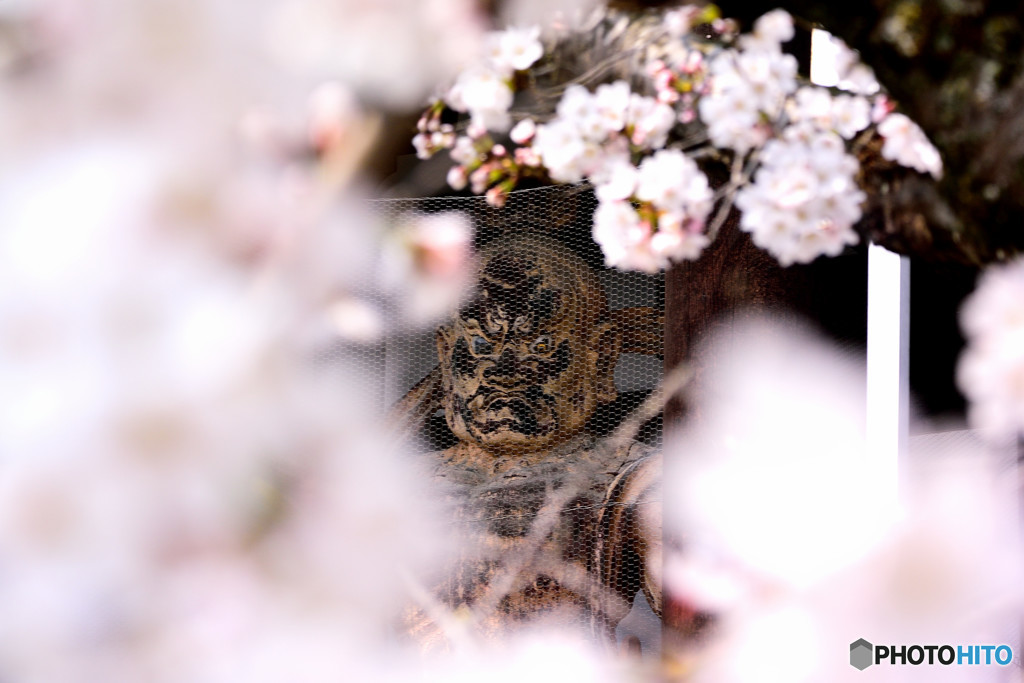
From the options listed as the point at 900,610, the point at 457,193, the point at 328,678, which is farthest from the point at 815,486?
the point at 457,193

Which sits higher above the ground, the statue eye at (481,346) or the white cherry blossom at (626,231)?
the white cherry blossom at (626,231)

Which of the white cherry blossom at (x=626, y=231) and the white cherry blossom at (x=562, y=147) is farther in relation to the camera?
the white cherry blossom at (x=626, y=231)

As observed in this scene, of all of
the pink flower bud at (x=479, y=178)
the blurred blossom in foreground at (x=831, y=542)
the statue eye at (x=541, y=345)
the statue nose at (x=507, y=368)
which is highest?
the pink flower bud at (x=479, y=178)

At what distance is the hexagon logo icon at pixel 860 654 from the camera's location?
16.6 inches

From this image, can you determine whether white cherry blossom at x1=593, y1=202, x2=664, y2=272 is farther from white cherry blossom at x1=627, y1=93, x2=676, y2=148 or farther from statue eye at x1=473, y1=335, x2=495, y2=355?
statue eye at x1=473, y1=335, x2=495, y2=355

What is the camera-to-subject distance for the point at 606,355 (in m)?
1.43

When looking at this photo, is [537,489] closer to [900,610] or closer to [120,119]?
[900,610]

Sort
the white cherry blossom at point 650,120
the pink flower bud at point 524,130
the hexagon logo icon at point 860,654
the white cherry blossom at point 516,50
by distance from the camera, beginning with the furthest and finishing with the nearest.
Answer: the pink flower bud at point 524,130, the white cherry blossom at point 650,120, the white cherry blossom at point 516,50, the hexagon logo icon at point 860,654

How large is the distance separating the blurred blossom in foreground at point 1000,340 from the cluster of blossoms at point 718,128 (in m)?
0.09

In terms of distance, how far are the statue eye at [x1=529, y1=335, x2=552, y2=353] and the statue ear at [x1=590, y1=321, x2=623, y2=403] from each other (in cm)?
8

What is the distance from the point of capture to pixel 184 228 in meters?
0.23

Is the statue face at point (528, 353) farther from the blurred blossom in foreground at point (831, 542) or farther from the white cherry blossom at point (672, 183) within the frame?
the blurred blossom in foreground at point (831, 542)

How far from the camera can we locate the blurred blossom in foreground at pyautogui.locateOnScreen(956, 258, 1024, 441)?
0.52m

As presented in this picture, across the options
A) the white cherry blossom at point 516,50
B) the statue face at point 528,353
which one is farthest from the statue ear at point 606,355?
the white cherry blossom at point 516,50
